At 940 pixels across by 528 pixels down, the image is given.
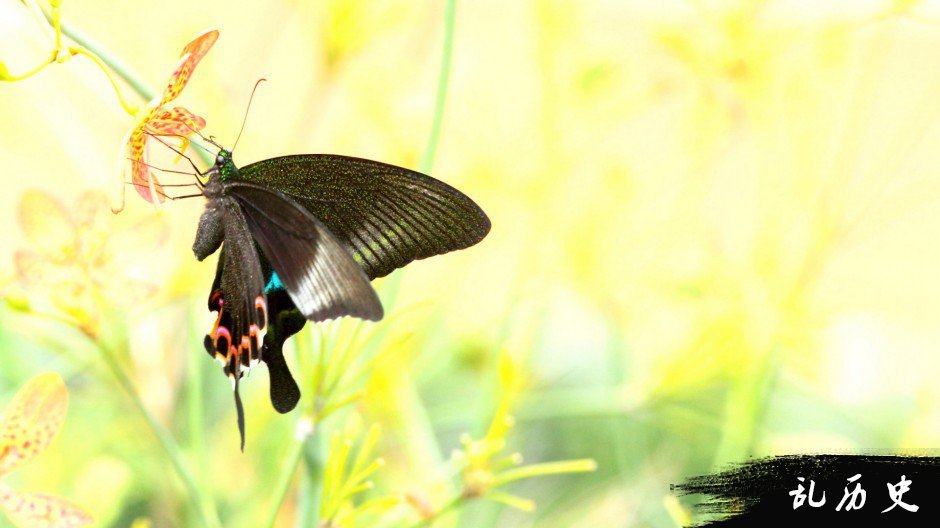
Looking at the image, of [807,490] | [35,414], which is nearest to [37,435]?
[35,414]

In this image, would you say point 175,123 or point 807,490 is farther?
point 807,490

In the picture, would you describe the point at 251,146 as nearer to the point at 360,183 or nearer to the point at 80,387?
the point at 80,387

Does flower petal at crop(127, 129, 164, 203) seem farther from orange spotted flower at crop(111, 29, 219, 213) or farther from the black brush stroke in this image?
the black brush stroke

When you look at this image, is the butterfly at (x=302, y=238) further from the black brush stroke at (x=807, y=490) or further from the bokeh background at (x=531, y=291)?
the black brush stroke at (x=807, y=490)

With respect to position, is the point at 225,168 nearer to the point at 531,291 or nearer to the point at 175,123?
the point at 175,123

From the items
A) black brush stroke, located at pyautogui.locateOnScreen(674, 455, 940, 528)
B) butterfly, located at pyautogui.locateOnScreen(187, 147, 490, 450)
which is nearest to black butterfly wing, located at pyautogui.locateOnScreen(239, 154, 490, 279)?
butterfly, located at pyautogui.locateOnScreen(187, 147, 490, 450)

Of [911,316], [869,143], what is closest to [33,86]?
[911,316]

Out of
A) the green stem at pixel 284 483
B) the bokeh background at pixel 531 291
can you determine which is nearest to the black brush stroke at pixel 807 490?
the bokeh background at pixel 531 291
